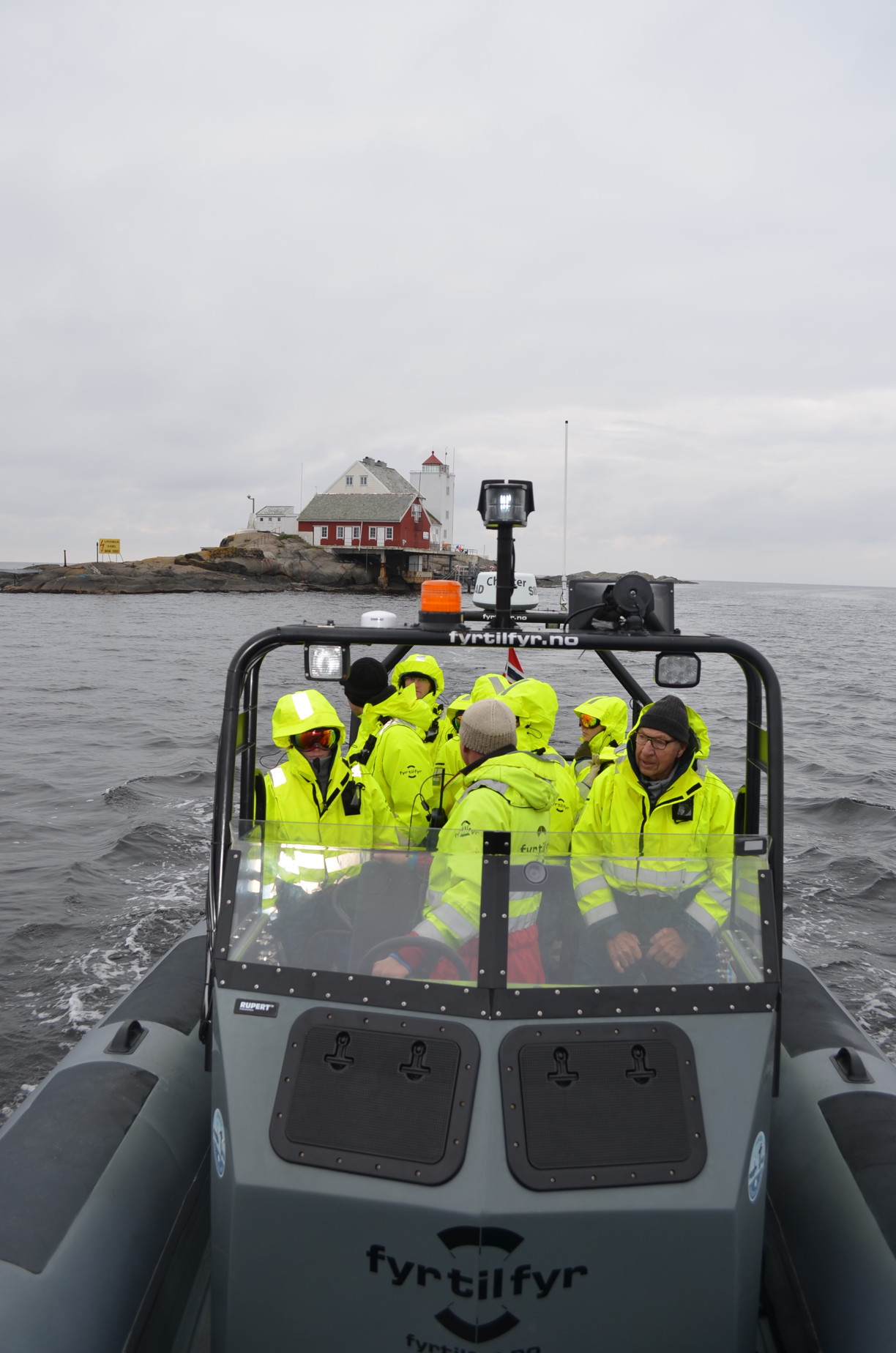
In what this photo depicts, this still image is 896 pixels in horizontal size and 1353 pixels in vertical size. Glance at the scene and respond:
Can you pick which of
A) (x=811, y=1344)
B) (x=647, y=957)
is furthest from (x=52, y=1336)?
(x=811, y=1344)

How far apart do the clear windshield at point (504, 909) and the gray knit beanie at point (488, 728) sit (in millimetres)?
445

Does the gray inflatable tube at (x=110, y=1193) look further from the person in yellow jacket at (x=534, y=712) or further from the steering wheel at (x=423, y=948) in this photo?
the person in yellow jacket at (x=534, y=712)

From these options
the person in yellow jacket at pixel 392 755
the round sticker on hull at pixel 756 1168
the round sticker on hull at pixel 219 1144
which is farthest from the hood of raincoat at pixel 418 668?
the round sticker on hull at pixel 756 1168

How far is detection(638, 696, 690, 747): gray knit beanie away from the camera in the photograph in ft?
10.4

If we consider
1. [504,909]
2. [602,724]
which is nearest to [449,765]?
[602,724]

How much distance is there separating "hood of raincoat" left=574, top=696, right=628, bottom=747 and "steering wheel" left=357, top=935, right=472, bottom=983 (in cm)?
392

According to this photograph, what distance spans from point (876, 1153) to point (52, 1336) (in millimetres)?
2316

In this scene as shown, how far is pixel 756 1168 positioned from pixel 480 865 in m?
0.99

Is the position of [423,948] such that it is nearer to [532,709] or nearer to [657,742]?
[657,742]

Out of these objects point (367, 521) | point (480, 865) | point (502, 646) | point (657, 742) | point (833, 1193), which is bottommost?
point (833, 1193)

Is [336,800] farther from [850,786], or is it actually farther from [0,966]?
[850,786]

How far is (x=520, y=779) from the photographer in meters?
2.80

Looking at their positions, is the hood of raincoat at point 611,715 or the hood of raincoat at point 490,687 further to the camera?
the hood of raincoat at point 611,715

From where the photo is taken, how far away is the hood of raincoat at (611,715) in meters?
6.20
